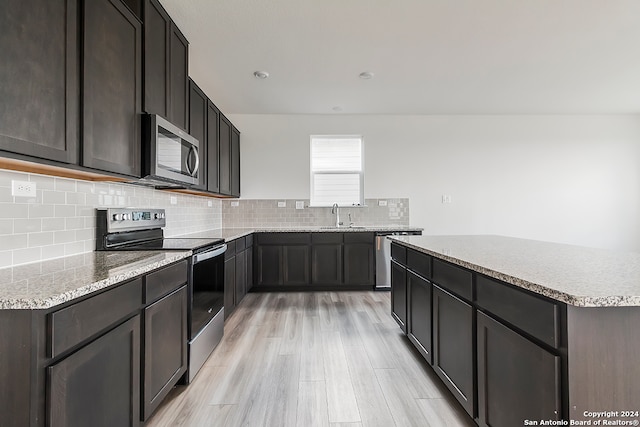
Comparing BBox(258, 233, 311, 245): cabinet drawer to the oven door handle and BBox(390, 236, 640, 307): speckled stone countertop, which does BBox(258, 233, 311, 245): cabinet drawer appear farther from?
BBox(390, 236, 640, 307): speckled stone countertop

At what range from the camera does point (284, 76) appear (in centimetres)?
330

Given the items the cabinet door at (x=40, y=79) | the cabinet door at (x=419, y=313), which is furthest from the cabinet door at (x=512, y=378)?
the cabinet door at (x=40, y=79)

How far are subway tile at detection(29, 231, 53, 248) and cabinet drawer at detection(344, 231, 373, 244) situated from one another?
3.09 meters

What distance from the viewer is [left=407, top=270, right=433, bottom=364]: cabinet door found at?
1.96 meters

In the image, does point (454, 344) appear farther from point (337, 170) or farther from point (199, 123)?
point (337, 170)

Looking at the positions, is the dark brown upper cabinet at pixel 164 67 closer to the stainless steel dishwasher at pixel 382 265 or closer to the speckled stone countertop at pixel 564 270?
the speckled stone countertop at pixel 564 270

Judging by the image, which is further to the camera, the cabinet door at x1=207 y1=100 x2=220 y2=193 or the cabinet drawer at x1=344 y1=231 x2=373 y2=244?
the cabinet drawer at x1=344 y1=231 x2=373 y2=244

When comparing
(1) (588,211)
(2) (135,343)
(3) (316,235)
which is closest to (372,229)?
(3) (316,235)

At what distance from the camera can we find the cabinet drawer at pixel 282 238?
4.09 meters

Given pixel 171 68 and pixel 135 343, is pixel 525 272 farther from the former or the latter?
pixel 171 68

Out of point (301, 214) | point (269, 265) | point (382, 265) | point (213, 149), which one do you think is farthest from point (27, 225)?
point (382, 265)

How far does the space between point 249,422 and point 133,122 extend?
1764mm

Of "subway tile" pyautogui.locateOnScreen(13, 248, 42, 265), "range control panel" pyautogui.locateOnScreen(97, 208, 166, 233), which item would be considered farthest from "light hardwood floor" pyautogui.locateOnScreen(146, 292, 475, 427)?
"range control panel" pyautogui.locateOnScreen(97, 208, 166, 233)

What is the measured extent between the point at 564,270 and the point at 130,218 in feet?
8.24
